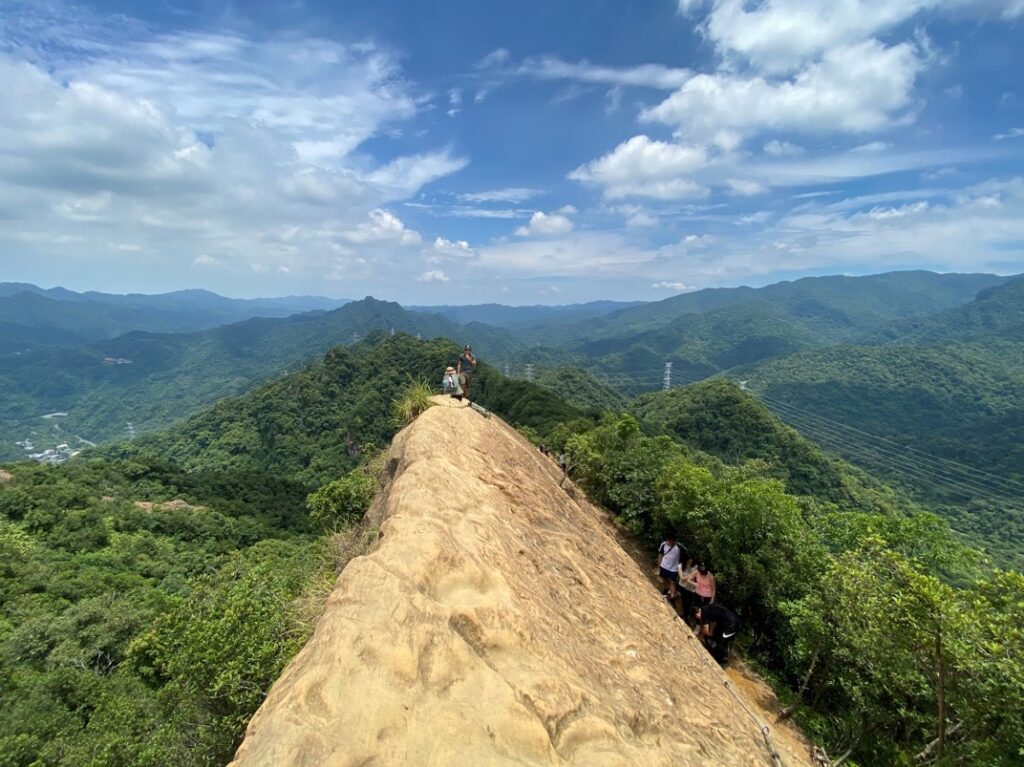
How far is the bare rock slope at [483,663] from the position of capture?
486 centimetres

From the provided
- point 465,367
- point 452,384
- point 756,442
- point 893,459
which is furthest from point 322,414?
point 893,459

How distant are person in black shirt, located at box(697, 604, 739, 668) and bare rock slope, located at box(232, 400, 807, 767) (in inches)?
60.6

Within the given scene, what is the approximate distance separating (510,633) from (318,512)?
64.0ft

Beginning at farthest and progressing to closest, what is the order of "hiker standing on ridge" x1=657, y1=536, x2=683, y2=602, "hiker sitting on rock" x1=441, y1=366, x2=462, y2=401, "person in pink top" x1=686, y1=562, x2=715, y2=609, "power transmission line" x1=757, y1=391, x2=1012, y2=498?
"power transmission line" x1=757, y1=391, x2=1012, y2=498, "hiker sitting on rock" x1=441, y1=366, x2=462, y2=401, "hiker standing on ridge" x1=657, y1=536, x2=683, y2=602, "person in pink top" x1=686, y1=562, x2=715, y2=609

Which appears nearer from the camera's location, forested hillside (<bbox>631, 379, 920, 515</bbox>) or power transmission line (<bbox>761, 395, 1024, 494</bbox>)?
forested hillside (<bbox>631, 379, 920, 515</bbox>)

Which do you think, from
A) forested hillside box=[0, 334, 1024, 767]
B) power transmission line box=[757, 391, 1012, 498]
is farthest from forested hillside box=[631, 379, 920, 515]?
forested hillside box=[0, 334, 1024, 767]

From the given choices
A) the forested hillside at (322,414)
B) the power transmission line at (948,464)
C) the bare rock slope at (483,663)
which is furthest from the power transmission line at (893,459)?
the bare rock slope at (483,663)

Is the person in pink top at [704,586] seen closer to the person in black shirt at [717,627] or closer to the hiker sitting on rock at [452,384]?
the person in black shirt at [717,627]

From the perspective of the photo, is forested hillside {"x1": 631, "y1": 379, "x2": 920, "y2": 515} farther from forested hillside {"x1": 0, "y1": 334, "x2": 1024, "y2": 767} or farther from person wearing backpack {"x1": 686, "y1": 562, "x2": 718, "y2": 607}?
person wearing backpack {"x1": 686, "y1": 562, "x2": 718, "y2": 607}

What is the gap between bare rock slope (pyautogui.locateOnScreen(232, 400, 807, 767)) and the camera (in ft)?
15.9

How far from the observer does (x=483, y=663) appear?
593cm

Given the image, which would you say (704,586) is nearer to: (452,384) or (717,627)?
(717,627)

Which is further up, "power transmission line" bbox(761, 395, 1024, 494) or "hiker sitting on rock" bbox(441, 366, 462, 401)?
"hiker sitting on rock" bbox(441, 366, 462, 401)

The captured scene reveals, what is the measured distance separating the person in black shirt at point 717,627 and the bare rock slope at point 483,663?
1539mm
